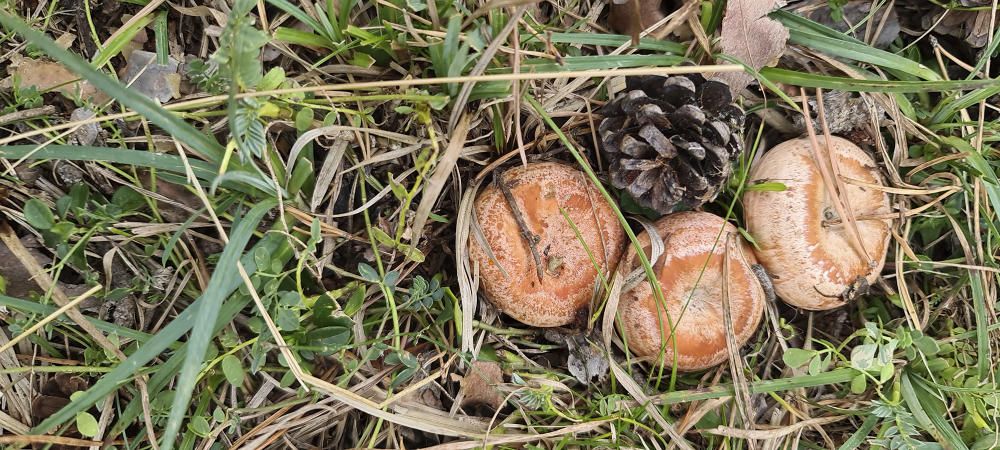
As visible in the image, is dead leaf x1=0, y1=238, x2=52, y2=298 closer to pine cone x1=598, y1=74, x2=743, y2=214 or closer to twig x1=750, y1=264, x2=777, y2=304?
pine cone x1=598, y1=74, x2=743, y2=214

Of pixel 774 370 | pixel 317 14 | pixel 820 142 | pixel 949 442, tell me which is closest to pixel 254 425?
pixel 317 14

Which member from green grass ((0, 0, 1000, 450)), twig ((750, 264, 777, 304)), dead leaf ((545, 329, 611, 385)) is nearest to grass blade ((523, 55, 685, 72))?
green grass ((0, 0, 1000, 450))

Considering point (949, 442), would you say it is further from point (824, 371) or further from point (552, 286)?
point (552, 286)

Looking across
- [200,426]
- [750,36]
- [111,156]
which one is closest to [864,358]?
[750,36]

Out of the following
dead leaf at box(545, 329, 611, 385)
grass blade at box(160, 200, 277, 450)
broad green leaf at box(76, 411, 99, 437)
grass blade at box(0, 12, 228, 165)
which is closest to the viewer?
grass blade at box(0, 12, 228, 165)

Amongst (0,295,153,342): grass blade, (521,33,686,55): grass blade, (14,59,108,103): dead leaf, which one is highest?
(521,33,686,55): grass blade

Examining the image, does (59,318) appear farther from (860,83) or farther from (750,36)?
(860,83)

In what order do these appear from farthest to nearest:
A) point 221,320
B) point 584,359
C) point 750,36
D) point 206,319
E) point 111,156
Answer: point 584,359 < point 750,36 < point 221,320 < point 111,156 < point 206,319
